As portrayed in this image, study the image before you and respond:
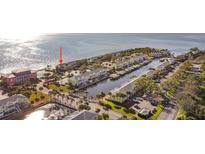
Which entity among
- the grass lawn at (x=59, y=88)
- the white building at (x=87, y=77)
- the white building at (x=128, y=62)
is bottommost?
the grass lawn at (x=59, y=88)

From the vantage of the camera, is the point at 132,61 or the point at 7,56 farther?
the point at 7,56

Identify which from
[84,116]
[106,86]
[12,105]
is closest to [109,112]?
[84,116]

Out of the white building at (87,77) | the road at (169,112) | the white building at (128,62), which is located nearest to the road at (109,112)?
the road at (169,112)

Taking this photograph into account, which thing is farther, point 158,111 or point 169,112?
point 158,111

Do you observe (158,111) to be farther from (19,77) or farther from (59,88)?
(19,77)

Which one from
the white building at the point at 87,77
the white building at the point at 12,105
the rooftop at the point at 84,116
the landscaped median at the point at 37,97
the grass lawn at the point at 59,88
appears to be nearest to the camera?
the rooftop at the point at 84,116

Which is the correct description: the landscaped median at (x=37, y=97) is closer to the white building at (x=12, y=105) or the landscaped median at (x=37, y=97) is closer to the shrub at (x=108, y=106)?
the white building at (x=12, y=105)

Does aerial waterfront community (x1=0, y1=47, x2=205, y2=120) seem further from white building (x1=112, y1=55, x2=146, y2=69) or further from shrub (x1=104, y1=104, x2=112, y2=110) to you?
white building (x1=112, y1=55, x2=146, y2=69)

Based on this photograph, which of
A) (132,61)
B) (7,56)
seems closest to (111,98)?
(132,61)

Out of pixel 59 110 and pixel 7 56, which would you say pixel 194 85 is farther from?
pixel 7 56

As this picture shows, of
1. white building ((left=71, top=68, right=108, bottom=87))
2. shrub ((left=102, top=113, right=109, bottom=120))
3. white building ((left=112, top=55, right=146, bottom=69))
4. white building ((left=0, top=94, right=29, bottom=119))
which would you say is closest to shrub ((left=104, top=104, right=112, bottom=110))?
shrub ((left=102, top=113, right=109, bottom=120))

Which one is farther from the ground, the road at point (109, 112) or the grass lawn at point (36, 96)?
the grass lawn at point (36, 96)
